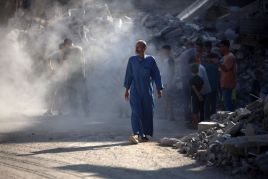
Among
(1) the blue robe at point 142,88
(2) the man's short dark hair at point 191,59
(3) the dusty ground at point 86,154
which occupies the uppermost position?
(2) the man's short dark hair at point 191,59

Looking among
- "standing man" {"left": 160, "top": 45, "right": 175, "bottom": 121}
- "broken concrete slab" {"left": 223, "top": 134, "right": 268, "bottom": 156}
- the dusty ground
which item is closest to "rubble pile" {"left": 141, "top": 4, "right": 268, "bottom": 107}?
"standing man" {"left": 160, "top": 45, "right": 175, "bottom": 121}

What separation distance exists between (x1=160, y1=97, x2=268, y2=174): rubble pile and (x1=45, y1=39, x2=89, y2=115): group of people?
16.6 ft

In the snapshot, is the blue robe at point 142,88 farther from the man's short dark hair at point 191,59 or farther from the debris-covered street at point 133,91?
the man's short dark hair at point 191,59

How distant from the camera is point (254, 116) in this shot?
882cm

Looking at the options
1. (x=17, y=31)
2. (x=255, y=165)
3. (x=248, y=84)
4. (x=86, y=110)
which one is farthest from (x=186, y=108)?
(x=17, y=31)

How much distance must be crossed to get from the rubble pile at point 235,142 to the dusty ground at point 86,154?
0.22 meters

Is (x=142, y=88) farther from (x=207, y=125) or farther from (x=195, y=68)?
(x=195, y=68)

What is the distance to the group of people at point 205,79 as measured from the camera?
1194 cm

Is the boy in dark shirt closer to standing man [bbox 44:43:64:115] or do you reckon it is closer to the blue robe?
the blue robe

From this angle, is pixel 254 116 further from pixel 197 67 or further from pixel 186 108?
pixel 186 108

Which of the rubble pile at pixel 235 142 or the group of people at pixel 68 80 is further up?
the group of people at pixel 68 80

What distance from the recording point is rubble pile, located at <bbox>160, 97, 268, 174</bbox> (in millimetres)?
7504

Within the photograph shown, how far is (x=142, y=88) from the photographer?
10203 mm

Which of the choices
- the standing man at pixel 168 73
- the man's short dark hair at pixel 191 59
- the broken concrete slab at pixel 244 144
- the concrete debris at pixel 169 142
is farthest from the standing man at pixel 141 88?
the standing man at pixel 168 73
